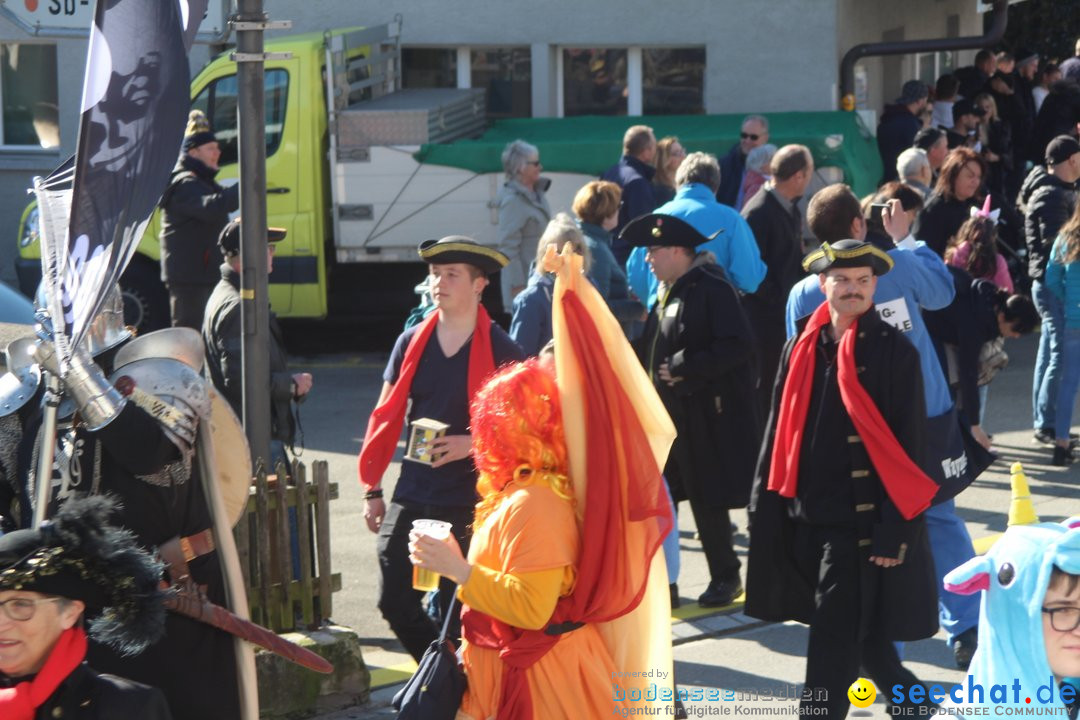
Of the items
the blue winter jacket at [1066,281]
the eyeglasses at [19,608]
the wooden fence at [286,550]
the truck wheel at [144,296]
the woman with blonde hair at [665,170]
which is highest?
the woman with blonde hair at [665,170]

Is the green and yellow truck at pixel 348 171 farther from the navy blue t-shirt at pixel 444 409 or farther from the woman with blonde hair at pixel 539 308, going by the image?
the navy blue t-shirt at pixel 444 409

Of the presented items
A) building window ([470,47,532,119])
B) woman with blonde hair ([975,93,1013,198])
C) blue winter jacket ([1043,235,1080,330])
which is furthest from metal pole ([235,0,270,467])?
woman with blonde hair ([975,93,1013,198])

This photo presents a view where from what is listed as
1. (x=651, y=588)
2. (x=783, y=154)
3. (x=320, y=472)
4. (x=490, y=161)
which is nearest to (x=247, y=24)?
(x=320, y=472)

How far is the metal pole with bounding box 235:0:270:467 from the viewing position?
19.0 feet

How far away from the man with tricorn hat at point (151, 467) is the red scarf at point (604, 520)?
754 millimetres

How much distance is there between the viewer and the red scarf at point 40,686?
10.9 feet

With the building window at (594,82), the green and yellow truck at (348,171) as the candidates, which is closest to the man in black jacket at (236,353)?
the green and yellow truck at (348,171)

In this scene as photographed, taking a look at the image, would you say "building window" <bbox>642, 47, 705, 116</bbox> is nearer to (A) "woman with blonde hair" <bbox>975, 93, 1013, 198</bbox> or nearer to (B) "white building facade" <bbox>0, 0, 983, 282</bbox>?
(B) "white building facade" <bbox>0, 0, 983, 282</bbox>

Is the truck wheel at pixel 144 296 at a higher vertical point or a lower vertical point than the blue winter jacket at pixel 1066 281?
lower

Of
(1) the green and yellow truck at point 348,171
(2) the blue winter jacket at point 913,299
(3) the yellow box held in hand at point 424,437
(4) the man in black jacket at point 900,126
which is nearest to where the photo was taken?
(3) the yellow box held in hand at point 424,437

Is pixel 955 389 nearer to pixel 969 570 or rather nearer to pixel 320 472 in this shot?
pixel 320 472

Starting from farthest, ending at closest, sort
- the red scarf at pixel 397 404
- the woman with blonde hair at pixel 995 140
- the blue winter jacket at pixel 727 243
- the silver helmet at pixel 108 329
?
the woman with blonde hair at pixel 995 140, the blue winter jacket at pixel 727 243, the red scarf at pixel 397 404, the silver helmet at pixel 108 329

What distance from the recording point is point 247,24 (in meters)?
5.75

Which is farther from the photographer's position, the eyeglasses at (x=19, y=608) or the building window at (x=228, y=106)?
the building window at (x=228, y=106)
